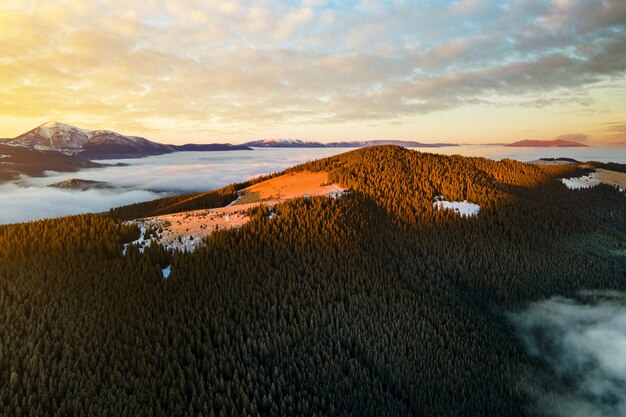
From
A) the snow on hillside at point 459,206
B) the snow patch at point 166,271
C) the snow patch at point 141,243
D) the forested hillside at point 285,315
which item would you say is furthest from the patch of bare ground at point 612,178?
the snow patch at point 141,243

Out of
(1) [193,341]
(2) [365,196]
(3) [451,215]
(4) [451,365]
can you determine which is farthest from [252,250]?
(3) [451,215]

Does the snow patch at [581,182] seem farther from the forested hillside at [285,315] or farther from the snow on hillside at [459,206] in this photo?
the forested hillside at [285,315]

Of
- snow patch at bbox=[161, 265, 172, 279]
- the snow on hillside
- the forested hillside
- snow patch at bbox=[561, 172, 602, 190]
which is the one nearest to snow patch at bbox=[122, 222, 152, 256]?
the forested hillside

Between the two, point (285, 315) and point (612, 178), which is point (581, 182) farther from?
point (285, 315)

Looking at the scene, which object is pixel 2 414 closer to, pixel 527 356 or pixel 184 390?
pixel 184 390

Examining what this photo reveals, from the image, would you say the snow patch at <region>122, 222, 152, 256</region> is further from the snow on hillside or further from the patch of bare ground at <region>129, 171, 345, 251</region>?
the snow on hillside

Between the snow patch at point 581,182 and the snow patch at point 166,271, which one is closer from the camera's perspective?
the snow patch at point 166,271
